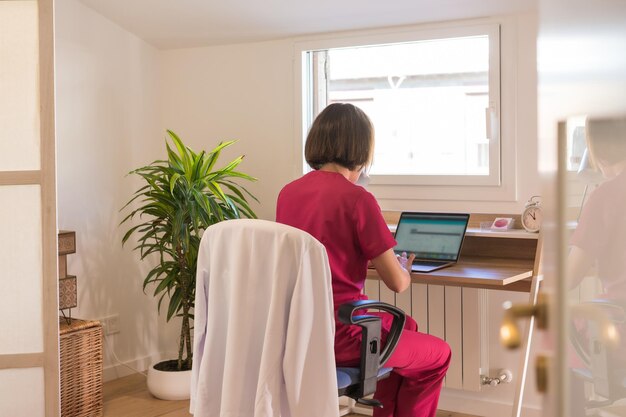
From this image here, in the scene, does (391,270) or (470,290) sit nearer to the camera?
(391,270)

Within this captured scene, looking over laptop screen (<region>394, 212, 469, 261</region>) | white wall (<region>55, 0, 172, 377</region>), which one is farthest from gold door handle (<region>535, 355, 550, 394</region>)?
white wall (<region>55, 0, 172, 377</region>)

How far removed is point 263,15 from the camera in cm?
386

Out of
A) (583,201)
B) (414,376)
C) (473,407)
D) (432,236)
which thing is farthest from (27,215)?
(583,201)

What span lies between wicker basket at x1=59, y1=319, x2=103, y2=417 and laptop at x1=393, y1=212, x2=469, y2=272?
57.2 inches

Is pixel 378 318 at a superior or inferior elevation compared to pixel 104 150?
inferior

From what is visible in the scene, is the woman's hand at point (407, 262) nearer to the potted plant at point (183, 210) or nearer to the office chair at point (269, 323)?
the office chair at point (269, 323)

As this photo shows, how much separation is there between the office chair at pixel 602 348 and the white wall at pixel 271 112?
2.63m

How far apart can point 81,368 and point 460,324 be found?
1714 millimetres

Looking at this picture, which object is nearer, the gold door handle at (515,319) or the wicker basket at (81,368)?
the gold door handle at (515,319)

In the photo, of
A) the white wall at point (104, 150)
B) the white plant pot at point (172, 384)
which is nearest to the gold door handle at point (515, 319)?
the white plant pot at point (172, 384)

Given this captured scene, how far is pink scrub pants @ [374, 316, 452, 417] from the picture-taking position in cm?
259

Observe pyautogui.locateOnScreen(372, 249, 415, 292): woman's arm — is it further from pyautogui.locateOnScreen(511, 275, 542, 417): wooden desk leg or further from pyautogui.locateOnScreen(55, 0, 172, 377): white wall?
pyautogui.locateOnScreen(55, 0, 172, 377): white wall

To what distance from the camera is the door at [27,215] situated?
9.50 feet

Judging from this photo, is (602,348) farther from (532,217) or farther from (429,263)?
(532,217)
